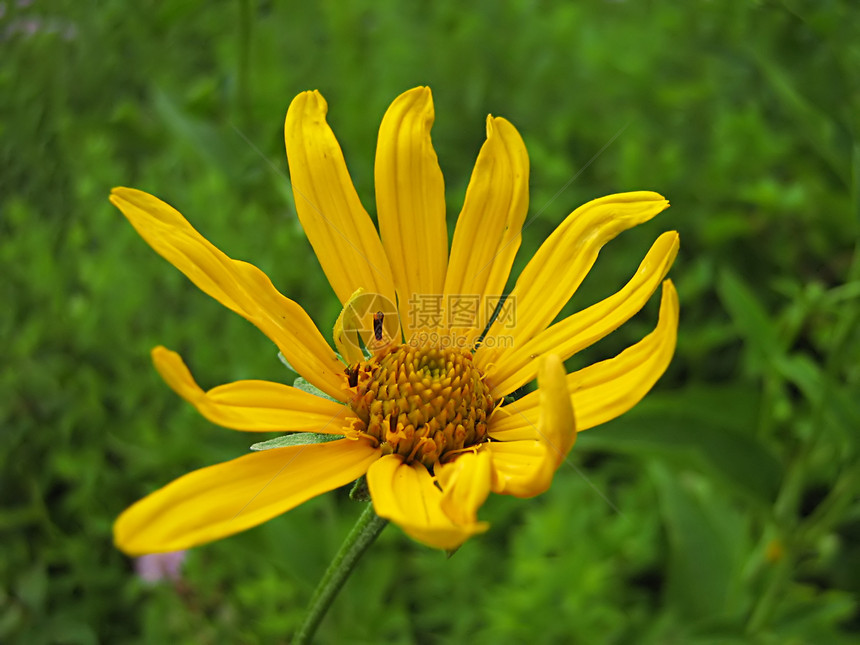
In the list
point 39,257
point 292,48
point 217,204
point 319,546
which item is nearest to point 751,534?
point 319,546

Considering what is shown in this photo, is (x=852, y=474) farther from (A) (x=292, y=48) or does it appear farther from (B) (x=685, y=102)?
(A) (x=292, y=48)

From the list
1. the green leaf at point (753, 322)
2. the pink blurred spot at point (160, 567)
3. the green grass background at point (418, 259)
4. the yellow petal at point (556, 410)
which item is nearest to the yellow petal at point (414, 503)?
the yellow petal at point (556, 410)

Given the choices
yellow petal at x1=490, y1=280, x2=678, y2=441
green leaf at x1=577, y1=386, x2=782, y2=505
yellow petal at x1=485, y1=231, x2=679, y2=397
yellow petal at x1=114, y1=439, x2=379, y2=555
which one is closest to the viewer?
yellow petal at x1=114, y1=439, x2=379, y2=555

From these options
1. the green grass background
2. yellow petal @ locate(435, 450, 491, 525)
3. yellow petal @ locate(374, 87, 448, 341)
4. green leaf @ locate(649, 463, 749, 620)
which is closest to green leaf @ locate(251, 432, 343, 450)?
yellow petal @ locate(435, 450, 491, 525)

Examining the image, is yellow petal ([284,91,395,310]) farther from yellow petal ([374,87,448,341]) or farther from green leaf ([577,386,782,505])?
green leaf ([577,386,782,505])

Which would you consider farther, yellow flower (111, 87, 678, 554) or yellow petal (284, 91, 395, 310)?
yellow petal (284, 91, 395, 310)

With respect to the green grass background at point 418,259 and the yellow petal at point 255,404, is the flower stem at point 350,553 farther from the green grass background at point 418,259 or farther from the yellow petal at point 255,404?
the green grass background at point 418,259
